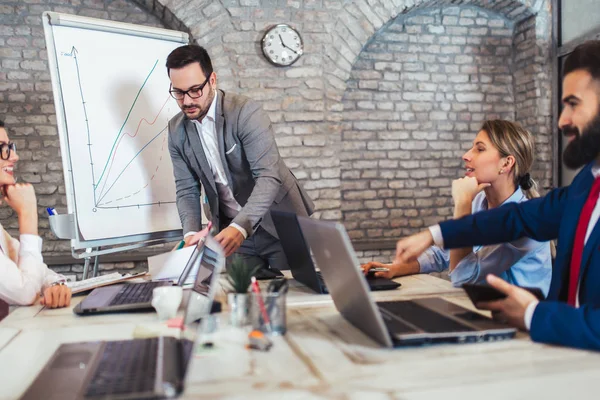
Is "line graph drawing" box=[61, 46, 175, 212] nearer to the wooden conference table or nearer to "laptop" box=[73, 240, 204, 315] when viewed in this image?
"laptop" box=[73, 240, 204, 315]

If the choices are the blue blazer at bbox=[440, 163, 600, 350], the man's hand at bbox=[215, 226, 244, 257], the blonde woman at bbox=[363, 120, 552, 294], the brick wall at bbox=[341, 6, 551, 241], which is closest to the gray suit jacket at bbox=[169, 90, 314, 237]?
the man's hand at bbox=[215, 226, 244, 257]

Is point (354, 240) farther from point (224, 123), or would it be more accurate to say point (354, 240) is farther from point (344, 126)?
point (224, 123)

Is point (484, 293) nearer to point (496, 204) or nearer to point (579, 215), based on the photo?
point (579, 215)

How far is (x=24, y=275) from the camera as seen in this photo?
63.6 inches

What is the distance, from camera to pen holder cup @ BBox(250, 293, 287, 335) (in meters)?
1.14

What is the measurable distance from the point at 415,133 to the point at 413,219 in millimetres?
747

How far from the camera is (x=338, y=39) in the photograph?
4.12 meters

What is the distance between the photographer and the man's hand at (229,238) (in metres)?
1.97

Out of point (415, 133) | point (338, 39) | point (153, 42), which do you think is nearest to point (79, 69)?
point (153, 42)

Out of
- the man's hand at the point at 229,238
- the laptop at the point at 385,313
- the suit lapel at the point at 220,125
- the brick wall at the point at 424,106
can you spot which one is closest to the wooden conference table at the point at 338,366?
the laptop at the point at 385,313

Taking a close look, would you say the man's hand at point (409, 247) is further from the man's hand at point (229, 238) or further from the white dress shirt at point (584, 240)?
the man's hand at point (229, 238)

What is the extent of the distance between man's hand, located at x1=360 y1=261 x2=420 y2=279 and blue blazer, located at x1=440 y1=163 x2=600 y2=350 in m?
0.34

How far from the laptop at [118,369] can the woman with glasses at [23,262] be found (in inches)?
20.4

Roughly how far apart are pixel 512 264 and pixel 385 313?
0.79 metres
